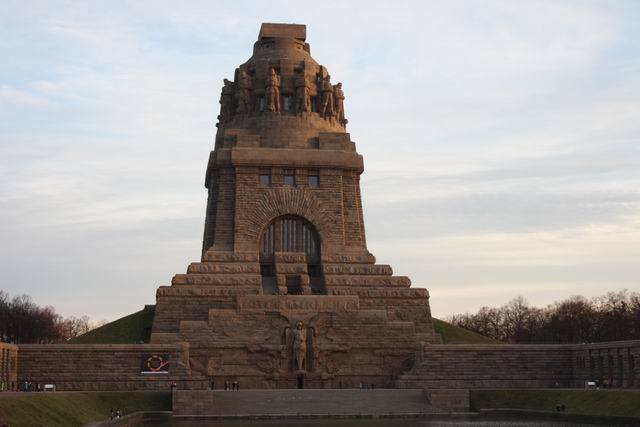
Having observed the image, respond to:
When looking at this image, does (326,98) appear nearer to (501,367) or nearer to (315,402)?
(501,367)

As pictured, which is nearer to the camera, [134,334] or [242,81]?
[134,334]

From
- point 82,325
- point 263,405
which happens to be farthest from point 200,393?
point 82,325

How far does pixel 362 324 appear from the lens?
56.5 m

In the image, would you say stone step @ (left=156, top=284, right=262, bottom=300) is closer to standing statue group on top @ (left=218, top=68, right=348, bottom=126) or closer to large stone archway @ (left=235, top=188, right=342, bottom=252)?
large stone archway @ (left=235, top=188, right=342, bottom=252)

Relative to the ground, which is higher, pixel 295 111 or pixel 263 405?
pixel 295 111

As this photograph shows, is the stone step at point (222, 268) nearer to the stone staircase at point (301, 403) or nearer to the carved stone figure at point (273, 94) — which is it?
the carved stone figure at point (273, 94)

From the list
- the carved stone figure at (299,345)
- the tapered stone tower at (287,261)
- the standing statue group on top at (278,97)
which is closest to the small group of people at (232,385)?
the tapered stone tower at (287,261)

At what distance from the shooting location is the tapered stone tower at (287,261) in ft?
180

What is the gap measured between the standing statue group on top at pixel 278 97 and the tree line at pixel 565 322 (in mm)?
26717

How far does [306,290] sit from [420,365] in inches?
336

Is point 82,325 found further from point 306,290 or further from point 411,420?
point 411,420

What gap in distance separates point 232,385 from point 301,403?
23.7ft

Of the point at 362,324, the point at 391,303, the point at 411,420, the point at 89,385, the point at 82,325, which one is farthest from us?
the point at 82,325

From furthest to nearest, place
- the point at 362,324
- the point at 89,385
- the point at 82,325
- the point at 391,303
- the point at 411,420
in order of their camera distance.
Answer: the point at 82,325 → the point at 391,303 → the point at 362,324 → the point at 89,385 → the point at 411,420
